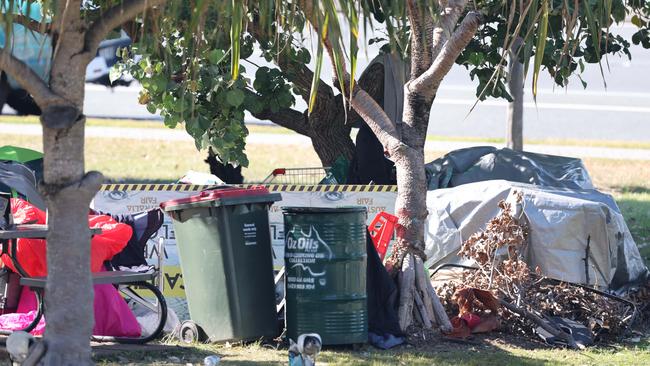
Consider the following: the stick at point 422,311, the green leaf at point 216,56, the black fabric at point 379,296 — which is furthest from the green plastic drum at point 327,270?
the green leaf at point 216,56

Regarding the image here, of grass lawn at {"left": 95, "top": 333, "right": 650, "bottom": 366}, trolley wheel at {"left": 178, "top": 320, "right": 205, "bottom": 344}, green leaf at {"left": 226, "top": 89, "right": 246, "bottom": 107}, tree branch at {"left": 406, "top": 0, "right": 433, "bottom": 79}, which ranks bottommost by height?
grass lawn at {"left": 95, "top": 333, "right": 650, "bottom": 366}

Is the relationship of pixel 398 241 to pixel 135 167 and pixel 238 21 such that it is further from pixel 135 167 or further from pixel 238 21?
pixel 135 167

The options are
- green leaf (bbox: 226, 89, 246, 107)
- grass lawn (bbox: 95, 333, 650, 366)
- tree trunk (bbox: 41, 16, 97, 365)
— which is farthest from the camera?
green leaf (bbox: 226, 89, 246, 107)

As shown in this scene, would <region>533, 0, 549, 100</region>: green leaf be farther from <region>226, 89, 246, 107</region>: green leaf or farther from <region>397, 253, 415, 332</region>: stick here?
<region>226, 89, 246, 107</region>: green leaf

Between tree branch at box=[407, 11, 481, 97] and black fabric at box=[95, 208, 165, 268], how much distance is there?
2.26 m

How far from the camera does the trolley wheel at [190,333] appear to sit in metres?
7.66

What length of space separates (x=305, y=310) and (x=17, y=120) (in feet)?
48.3

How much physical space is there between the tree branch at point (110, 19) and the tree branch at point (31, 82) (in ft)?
1.01

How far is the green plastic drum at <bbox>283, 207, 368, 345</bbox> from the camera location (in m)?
7.34

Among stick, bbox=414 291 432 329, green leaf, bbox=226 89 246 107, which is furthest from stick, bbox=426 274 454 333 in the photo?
green leaf, bbox=226 89 246 107

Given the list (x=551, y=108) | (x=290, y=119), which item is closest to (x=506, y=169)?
(x=290, y=119)

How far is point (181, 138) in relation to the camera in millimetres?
19344

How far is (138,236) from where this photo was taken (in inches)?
323

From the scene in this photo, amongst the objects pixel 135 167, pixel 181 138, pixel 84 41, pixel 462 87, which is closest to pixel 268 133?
pixel 181 138
